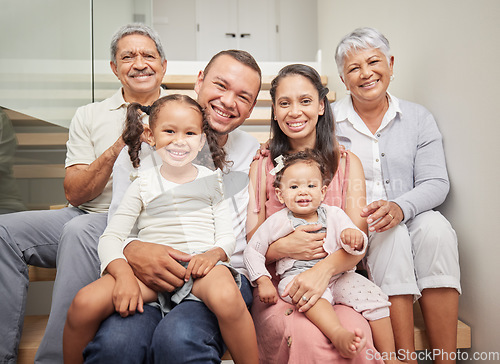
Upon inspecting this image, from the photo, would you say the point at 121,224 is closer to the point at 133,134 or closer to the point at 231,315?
the point at 133,134

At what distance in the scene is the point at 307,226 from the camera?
1.28 m

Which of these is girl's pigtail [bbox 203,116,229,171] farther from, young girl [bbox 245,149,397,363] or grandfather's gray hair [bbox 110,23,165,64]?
grandfather's gray hair [bbox 110,23,165,64]

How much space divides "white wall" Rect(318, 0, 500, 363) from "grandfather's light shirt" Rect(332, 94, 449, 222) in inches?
2.4

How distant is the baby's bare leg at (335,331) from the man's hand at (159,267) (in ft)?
1.25

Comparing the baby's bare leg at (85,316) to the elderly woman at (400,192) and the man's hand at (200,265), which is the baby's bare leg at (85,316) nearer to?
the man's hand at (200,265)

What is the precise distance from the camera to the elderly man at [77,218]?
48.7 inches

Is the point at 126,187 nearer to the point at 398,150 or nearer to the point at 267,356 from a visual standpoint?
the point at 267,356

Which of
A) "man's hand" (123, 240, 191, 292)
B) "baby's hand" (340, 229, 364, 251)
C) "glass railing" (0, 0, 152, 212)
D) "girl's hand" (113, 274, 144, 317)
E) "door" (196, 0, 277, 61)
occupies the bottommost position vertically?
"girl's hand" (113, 274, 144, 317)

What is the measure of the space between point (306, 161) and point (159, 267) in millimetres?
589

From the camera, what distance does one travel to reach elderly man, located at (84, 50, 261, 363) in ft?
3.01

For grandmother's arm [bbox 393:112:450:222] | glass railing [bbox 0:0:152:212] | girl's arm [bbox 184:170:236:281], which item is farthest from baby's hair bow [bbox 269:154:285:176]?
glass railing [bbox 0:0:152:212]

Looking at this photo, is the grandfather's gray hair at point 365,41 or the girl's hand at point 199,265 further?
the grandfather's gray hair at point 365,41

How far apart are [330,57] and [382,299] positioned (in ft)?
9.25

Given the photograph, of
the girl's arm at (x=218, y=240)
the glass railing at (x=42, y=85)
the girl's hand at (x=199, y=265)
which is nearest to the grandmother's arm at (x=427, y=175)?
the girl's arm at (x=218, y=240)
